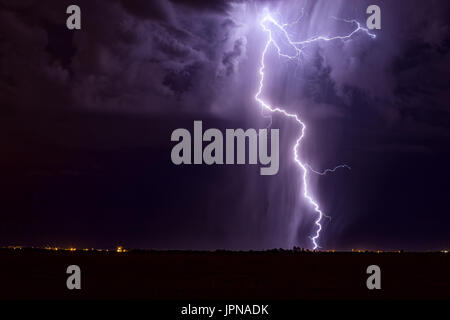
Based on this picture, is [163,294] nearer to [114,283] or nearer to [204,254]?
[114,283]

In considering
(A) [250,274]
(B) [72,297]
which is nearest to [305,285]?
(A) [250,274]

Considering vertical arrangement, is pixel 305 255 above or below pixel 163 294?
above

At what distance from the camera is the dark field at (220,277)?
18.4m

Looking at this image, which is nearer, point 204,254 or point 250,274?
point 250,274

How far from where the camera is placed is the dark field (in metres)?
18.4

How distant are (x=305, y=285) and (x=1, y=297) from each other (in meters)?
8.88

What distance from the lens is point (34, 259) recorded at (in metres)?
23.1

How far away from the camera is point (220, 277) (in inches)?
803

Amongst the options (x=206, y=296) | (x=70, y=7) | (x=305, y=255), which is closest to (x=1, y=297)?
(x=206, y=296)
